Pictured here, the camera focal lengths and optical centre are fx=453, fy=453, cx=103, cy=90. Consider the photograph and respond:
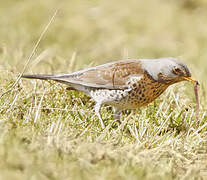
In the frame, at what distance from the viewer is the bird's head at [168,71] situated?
15.9 feet

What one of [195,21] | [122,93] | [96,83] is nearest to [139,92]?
[122,93]

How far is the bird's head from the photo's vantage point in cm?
485

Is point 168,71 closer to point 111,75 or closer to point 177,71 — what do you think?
point 177,71

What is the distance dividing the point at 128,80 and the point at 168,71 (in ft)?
1.45

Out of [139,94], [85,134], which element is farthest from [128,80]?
[85,134]

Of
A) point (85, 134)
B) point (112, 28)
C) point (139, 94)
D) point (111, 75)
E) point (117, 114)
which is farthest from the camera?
point (112, 28)

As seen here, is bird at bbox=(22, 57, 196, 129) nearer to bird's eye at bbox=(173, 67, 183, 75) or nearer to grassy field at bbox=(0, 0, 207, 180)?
bird's eye at bbox=(173, 67, 183, 75)

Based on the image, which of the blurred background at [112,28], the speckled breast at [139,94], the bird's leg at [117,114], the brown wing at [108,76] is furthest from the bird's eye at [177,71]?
the blurred background at [112,28]

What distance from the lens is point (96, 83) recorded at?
5.03 m

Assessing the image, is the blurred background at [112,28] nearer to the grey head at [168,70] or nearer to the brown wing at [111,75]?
the brown wing at [111,75]

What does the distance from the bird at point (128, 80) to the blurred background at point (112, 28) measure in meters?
4.21

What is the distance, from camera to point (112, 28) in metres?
11.5

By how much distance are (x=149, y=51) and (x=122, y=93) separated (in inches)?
237

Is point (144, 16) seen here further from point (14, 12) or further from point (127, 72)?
point (127, 72)
